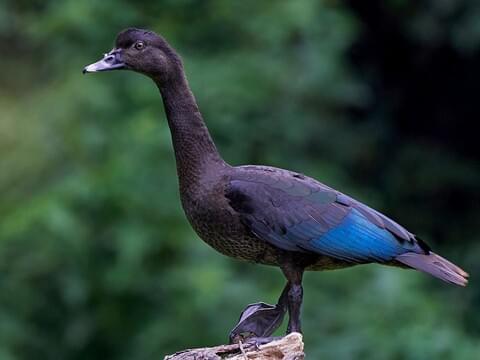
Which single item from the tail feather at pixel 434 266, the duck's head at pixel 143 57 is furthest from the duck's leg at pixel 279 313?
the duck's head at pixel 143 57

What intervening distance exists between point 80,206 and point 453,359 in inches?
99.0

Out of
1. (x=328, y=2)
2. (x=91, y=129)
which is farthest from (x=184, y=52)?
(x=328, y=2)

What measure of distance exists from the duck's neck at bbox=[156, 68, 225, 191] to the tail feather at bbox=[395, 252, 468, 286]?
810 millimetres

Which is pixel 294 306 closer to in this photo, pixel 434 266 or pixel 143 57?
pixel 434 266

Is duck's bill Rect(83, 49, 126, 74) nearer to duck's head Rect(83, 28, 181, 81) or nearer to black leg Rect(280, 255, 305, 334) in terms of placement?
duck's head Rect(83, 28, 181, 81)

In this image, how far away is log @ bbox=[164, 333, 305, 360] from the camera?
195 inches

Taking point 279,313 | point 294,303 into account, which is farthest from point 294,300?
point 279,313

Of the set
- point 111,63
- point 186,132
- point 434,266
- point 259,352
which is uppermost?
point 111,63

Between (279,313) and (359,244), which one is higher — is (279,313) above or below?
below

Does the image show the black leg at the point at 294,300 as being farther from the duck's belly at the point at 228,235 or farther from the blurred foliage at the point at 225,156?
the blurred foliage at the point at 225,156

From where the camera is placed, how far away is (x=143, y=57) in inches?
211

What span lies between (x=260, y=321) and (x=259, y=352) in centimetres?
35

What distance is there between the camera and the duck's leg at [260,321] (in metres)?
5.27

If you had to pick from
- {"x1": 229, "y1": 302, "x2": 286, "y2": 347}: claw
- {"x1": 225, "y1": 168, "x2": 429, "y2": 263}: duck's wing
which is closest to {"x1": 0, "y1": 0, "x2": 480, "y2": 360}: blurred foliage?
{"x1": 229, "y1": 302, "x2": 286, "y2": 347}: claw
